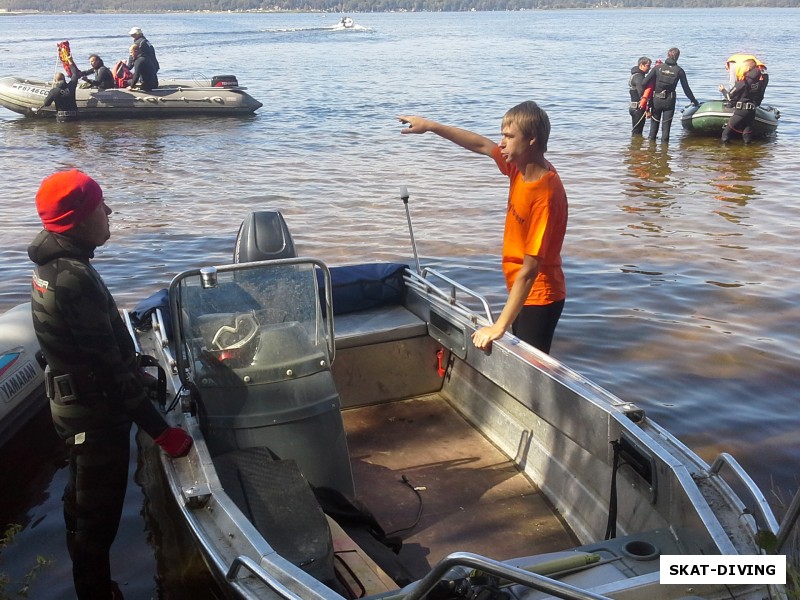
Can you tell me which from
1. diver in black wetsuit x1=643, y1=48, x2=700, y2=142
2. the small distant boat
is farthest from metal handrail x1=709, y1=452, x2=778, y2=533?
diver in black wetsuit x1=643, y1=48, x2=700, y2=142

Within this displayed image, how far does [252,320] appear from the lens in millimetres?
3729

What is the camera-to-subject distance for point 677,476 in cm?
304

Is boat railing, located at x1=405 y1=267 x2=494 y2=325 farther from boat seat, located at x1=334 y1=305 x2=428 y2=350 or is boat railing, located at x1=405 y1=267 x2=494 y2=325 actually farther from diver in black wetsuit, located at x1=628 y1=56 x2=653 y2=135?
diver in black wetsuit, located at x1=628 y1=56 x2=653 y2=135

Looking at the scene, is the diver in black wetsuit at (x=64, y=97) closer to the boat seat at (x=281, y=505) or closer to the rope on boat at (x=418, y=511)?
the rope on boat at (x=418, y=511)

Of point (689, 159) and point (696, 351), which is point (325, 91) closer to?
point (689, 159)

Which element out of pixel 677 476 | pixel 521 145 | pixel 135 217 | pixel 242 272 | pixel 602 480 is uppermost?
pixel 521 145

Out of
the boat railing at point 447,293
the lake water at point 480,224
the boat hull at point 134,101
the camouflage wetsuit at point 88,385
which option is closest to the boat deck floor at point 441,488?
the boat railing at point 447,293

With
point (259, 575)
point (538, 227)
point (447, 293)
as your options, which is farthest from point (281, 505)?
point (447, 293)

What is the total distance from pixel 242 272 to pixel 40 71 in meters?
28.8

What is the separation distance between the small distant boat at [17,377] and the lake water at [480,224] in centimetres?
22

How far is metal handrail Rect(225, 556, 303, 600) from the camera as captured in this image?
247 centimetres

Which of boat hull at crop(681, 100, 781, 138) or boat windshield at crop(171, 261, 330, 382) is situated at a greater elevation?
boat windshield at crop(171, 261, 330, 382)

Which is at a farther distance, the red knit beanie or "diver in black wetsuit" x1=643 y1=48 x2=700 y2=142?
"diver in black wetsuit" x1=643 y1=48 x2=700 y2=142

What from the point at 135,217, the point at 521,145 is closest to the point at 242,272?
the point at 521,145
